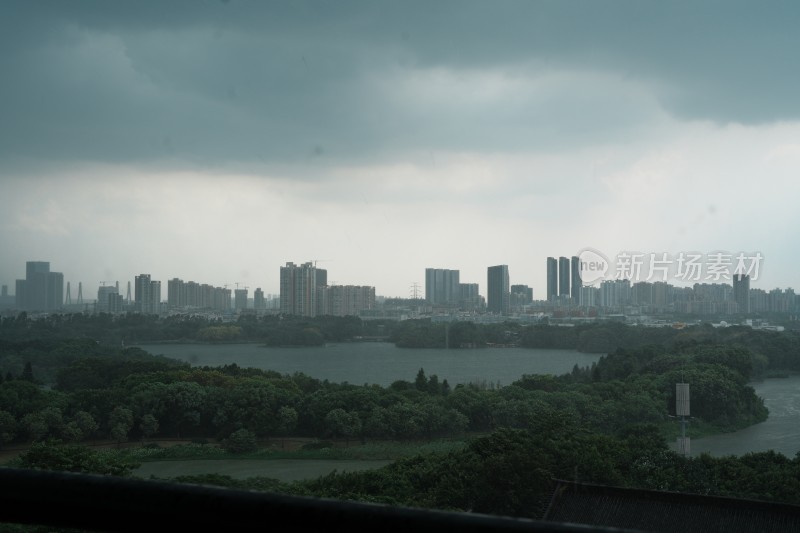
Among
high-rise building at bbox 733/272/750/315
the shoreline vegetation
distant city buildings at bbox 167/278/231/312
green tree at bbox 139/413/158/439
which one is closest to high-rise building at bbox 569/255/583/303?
high-rise building at bbox 733/272/750/315

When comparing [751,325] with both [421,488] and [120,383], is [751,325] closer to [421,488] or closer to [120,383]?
[120,383]

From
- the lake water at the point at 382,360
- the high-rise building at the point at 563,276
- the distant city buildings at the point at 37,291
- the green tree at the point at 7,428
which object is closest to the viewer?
the green tree at the point at 7,428

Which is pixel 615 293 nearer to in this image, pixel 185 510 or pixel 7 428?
pixel 7 428

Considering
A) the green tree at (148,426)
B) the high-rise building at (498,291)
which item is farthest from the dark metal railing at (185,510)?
the high-rise building at (498,291)

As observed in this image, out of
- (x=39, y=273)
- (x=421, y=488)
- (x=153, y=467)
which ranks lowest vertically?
(x=153, y=467)

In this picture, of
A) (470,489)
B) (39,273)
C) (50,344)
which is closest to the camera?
(470,489)

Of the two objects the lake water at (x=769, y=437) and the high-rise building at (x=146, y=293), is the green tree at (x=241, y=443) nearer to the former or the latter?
the lake water at (x=769, y=437)

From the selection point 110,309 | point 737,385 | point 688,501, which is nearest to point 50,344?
point 110,309

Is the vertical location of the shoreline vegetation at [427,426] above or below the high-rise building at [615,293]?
below
